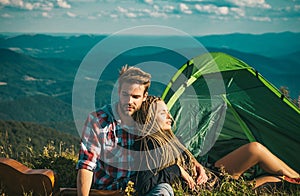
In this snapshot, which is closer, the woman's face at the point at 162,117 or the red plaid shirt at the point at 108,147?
the red plaid shirt at the point at 108,147

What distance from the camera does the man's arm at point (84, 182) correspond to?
10.8ft

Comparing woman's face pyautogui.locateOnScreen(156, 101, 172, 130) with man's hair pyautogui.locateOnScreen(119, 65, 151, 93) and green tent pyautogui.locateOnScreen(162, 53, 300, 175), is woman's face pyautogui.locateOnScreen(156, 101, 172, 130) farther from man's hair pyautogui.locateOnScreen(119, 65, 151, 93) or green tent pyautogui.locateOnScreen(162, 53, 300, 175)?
green tent pyautogui.locateOnScreen(162, 53, 300, 175)

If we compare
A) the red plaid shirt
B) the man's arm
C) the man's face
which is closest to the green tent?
the red plaid shirt

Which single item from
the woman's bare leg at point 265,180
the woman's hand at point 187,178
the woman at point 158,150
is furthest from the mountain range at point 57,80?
the woman's hand at point 187,178

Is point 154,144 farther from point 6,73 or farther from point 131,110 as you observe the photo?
point 6,73

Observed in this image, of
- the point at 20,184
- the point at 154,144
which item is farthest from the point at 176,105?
the point at 20,184

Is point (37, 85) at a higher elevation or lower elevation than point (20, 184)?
lower

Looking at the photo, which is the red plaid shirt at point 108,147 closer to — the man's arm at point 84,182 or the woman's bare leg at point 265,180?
the man's arm at point 84,182

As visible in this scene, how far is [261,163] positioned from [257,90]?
1345mm

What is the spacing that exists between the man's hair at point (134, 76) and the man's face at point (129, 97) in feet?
0.12

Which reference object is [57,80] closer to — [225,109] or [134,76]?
[225,109]

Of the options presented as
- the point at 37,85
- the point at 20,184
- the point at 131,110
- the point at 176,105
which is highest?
the point at 131,110

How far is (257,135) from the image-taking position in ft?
17.8

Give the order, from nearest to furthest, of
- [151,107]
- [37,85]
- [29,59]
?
[151,107] < [37,85] < [29,59]
